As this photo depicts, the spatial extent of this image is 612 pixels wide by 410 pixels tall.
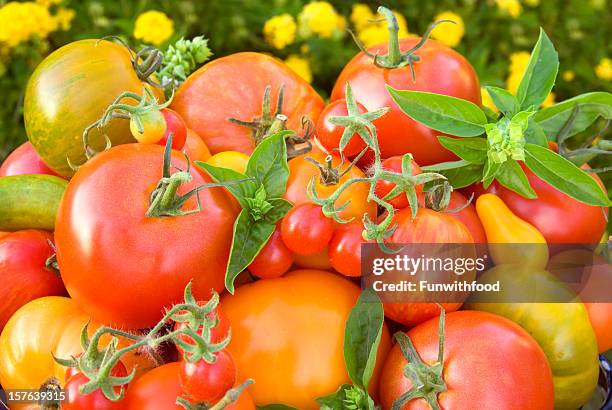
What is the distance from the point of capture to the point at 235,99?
131 centimetres

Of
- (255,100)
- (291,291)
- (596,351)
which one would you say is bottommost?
(596,351)

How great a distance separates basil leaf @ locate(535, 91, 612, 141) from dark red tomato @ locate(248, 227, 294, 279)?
52cm

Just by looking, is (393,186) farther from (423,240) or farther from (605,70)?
(605,70)

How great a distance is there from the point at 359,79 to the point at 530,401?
60 cm

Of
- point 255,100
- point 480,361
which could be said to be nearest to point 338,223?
point 480,361

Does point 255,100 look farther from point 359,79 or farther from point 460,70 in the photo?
point 460,70

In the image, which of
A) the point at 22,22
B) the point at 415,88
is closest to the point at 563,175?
the point at 415,88

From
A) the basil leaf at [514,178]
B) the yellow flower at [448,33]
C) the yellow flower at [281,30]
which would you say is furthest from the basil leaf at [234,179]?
the yellow flower at [448,33]

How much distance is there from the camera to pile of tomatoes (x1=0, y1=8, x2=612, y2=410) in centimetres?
94

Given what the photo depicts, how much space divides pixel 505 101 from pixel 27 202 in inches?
31.4

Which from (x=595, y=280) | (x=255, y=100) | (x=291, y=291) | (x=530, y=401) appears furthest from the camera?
(x=255, y=100)

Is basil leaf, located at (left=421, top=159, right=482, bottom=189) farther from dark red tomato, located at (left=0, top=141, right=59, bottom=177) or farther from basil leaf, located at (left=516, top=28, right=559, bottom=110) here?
dark red tomato, located at (left=0, top=141, right=59, bottom=177)

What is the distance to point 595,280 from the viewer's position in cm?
116

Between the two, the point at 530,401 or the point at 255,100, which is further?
the point at 255,100
